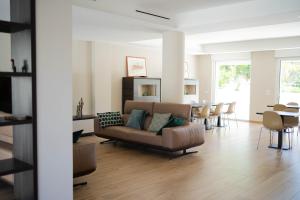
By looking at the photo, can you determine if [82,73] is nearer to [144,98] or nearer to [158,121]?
[144,98]

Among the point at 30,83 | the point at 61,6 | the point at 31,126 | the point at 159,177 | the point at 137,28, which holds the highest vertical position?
the point at 137,28

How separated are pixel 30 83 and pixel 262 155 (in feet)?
15.2

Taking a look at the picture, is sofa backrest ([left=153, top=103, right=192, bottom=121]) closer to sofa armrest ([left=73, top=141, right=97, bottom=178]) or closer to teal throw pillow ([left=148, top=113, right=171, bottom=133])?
Answer: teal throw pillow ([left=148, top=113, right=171, bottom=133])

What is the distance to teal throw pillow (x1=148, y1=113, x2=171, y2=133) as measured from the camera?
18.4 ft

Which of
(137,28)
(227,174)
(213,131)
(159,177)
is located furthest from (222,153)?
(137,28)

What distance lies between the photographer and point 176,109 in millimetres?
5711

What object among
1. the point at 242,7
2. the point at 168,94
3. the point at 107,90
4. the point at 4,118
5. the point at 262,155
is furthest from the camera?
the point at 107,90

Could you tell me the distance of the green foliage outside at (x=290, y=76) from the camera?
8.87m

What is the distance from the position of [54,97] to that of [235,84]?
8.98m


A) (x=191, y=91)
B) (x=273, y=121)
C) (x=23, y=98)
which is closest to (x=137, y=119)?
(x=273, y=121)

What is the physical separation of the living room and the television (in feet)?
0.03

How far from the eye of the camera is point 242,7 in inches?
193

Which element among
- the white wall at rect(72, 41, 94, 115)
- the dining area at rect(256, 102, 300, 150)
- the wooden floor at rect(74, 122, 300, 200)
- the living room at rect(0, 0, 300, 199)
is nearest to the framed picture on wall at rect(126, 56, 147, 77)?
the living room at rect(0, 0, 300, 199)

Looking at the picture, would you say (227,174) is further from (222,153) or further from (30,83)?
(30,83)
